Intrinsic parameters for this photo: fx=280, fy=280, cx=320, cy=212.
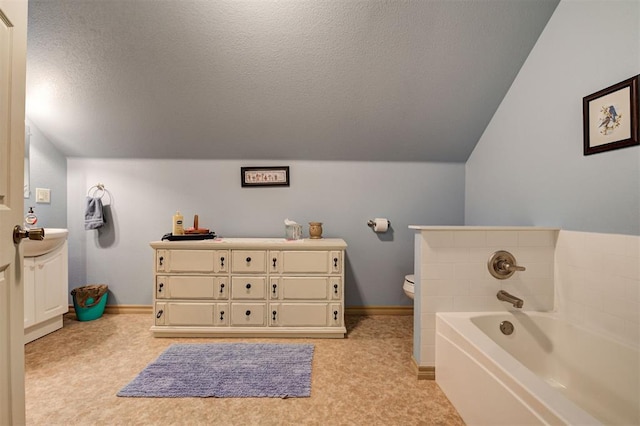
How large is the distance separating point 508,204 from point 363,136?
52.8 inches

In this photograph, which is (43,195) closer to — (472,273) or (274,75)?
(274,75)

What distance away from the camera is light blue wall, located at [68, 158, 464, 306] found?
2.86m

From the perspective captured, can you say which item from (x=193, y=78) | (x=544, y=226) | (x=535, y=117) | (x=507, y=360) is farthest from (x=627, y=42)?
(x=193, y=78)

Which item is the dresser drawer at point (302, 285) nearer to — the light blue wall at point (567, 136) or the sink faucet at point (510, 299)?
the sink faucet at point (510, 299)

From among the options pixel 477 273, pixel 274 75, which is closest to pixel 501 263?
pixel 477 273

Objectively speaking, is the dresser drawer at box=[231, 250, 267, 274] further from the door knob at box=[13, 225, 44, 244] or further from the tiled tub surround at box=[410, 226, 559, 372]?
the door knob at box=[13, 225, 44, 244]

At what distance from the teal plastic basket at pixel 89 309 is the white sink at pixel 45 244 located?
606 millimetres

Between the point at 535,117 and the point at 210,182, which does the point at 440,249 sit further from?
the point at 210,182

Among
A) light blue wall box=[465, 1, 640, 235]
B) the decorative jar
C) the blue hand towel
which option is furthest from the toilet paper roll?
the blue hand towel

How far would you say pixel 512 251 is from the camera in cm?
178

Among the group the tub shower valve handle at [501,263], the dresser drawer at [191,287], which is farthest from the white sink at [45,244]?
the tub shower valve handle at [501,263]

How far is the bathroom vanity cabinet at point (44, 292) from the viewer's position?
2.17m

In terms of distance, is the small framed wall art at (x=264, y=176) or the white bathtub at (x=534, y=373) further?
the small framed wall art at (x=264, y=176)

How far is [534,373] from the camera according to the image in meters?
1.45
